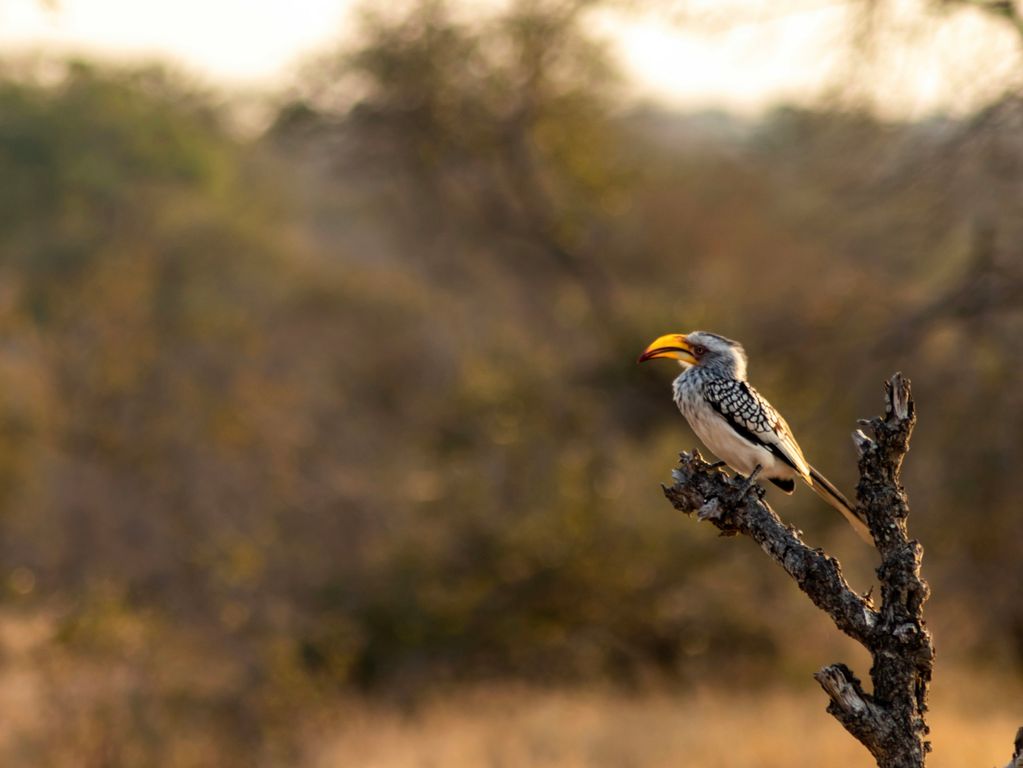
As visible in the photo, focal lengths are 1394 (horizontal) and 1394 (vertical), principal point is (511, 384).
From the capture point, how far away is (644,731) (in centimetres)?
1170

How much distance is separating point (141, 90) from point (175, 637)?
61.0ft

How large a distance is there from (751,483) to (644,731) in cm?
758

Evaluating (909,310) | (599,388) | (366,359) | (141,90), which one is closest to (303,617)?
(599,388)

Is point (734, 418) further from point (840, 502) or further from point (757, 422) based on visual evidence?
point (840, 502)

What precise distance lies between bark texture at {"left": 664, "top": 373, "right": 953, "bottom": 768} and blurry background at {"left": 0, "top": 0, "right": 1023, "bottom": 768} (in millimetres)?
5617

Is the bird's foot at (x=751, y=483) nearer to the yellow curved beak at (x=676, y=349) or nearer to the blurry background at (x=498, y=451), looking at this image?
the yellow curved beak at (x=676, y=349)

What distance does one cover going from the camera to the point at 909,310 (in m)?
13.3

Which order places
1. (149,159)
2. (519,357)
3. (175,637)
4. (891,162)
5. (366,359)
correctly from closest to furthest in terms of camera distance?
(891,162), (175,637), (519,357), (366,359), (149,159)

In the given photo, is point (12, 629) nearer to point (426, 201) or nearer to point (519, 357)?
point (519, 357)

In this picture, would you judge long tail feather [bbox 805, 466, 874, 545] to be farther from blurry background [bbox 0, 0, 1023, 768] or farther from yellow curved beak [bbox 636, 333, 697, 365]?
blurry background [bbox 0, 0, 1023, 768]

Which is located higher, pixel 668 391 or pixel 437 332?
pixel 437 332

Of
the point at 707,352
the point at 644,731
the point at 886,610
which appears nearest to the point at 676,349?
the point at 707,352

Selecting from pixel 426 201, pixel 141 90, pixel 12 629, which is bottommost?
pixel 12 629

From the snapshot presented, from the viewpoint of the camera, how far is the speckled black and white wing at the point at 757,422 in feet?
17.0
